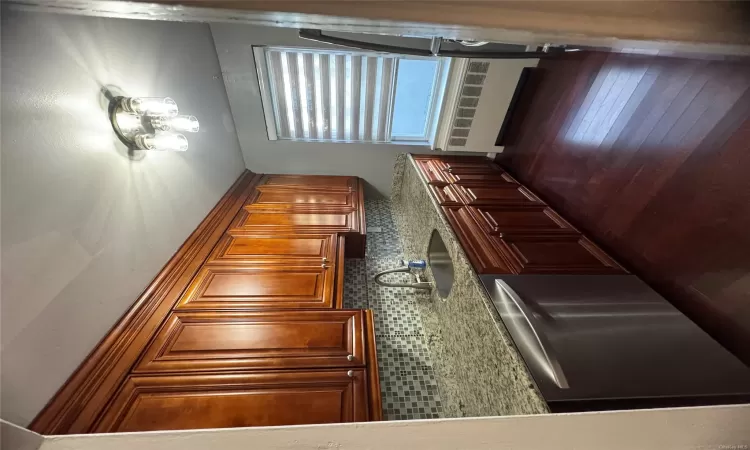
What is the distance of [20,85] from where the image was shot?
22.4 inches

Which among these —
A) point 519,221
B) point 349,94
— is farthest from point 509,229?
point 349,94

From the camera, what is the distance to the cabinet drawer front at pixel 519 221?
114cm

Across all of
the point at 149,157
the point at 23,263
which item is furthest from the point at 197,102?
the point at 23,263

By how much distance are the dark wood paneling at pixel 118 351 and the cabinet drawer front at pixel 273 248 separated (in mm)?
65

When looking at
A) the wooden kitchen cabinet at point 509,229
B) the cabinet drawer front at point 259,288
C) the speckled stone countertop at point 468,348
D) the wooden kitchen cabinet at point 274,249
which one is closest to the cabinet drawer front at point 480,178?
A: the wooden kitchen cabinet at point 509,229

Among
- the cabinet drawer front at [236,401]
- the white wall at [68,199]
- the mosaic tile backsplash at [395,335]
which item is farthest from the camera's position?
the mosaic tile backsplash at [395,335]

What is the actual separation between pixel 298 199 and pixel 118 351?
107cm

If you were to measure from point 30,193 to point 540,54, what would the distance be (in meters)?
1.81

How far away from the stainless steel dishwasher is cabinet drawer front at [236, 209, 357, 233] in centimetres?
80

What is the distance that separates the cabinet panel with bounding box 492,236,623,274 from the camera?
0.95 meters

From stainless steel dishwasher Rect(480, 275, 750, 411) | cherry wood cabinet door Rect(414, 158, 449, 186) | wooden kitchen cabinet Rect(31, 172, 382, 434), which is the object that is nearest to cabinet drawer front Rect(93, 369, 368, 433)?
wooden kitchen cabinet Rect(31, 172, 382, 434)

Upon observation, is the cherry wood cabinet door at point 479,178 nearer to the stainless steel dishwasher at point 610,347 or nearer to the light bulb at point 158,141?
the stainless steel dishwasher at point 610,347

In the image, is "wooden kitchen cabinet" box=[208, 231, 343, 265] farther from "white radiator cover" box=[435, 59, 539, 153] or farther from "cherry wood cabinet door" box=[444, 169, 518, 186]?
"white radiator cover" box=[435, 59, 539, 153]

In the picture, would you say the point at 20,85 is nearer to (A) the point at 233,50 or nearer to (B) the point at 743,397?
(A) the point at 233,50
